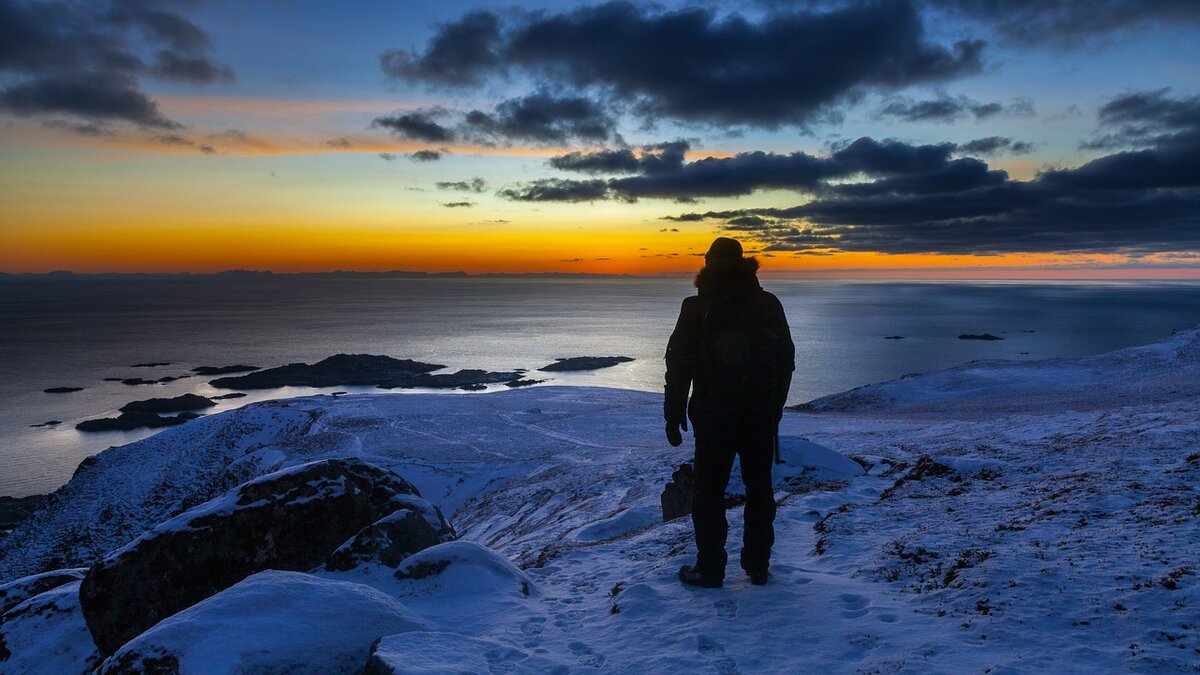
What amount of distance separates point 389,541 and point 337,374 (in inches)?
3560

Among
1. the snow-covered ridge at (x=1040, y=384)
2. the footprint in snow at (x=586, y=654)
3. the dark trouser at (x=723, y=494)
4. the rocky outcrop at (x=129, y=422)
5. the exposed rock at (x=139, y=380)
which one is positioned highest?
the dark trouser at (x=723, y=494)

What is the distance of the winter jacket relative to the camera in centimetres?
609

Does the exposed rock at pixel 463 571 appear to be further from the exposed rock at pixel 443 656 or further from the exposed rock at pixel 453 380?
the exposed rock at pixel 453 380

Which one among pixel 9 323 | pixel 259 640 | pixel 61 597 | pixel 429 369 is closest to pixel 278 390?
pixel 429 369

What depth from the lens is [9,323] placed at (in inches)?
7111

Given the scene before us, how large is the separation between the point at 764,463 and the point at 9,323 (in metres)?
248

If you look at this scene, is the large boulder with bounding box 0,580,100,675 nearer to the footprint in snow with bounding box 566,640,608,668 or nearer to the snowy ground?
the snowy ground

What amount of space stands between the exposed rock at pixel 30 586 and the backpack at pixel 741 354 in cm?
1050

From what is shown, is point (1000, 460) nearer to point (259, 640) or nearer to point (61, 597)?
point (259, 640)

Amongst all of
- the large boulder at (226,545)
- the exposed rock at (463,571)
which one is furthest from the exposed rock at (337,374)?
the exposed rock at (463,571)

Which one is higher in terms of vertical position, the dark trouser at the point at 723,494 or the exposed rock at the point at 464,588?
the dark trouser at the point at 723,494

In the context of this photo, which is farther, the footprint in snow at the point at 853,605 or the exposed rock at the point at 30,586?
the exposed rock at the point at 30,586

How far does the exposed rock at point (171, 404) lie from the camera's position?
7162 centimetres

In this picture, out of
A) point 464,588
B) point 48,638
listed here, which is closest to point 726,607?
point 464,588
